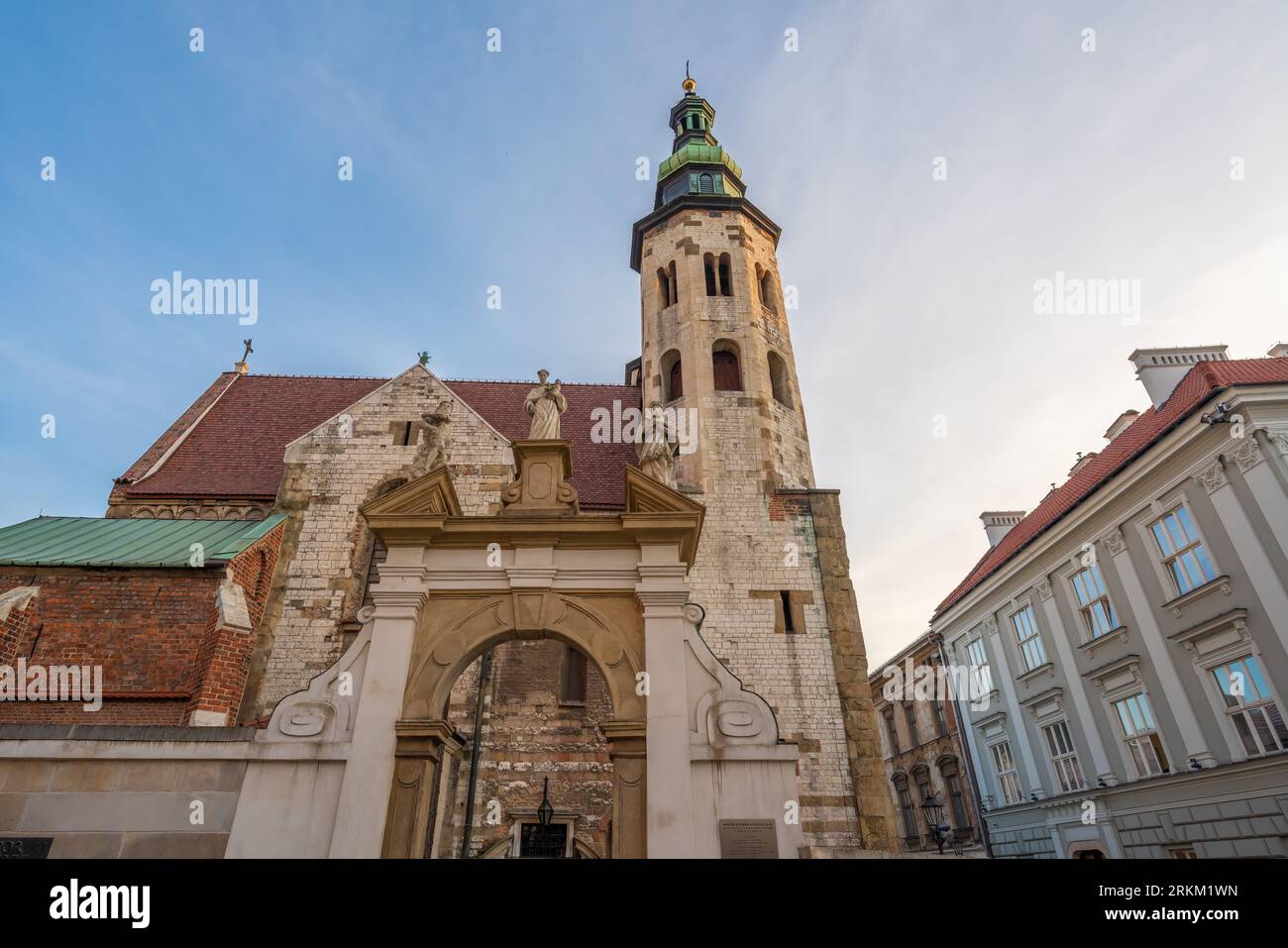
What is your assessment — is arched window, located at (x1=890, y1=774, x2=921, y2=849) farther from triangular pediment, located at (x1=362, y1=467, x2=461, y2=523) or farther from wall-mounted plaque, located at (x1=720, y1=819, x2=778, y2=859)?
triangular pediment, located at (x1=362, y1=467, x2=461, y2=523)

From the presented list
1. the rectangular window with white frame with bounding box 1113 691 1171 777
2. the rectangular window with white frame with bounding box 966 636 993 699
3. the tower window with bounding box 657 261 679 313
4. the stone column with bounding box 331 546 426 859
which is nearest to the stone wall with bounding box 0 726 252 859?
the stone column with bounding box 331 546 426 859

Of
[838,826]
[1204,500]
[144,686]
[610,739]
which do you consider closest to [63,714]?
[144,686]

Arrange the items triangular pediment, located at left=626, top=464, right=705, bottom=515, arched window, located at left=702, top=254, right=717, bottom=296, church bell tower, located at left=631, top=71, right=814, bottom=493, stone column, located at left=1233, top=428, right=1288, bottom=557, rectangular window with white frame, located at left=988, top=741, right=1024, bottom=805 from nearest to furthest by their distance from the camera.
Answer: triangular pediment, located at left=626, top=464, right=705, bottom=515, stone column, located at left=1233, top=428, right=1288, bottom=557, church bell tower, located at left=631, top=71, right=814, bottom=493, arched window, located at left=702, top=254, right=717, bottom=296, rectangular window with white frame, located at left=988, top=741, right=1024, bottom=805

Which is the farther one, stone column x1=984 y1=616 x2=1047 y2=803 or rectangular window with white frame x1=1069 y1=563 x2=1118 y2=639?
stone column x1=984 y1=616 x2=1047 y2=803

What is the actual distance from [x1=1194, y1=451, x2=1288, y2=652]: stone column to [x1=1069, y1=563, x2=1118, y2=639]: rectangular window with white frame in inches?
175

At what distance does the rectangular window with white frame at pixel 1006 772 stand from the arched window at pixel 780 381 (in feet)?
47.8

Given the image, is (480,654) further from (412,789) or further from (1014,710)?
(1014,710)

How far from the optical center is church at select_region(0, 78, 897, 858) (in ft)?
21.9

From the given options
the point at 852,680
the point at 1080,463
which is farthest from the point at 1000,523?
the point at 852,680

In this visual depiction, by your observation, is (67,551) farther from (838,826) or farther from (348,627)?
(838,826)

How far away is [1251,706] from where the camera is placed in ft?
45.9

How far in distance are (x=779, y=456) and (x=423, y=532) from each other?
37.2 ft
